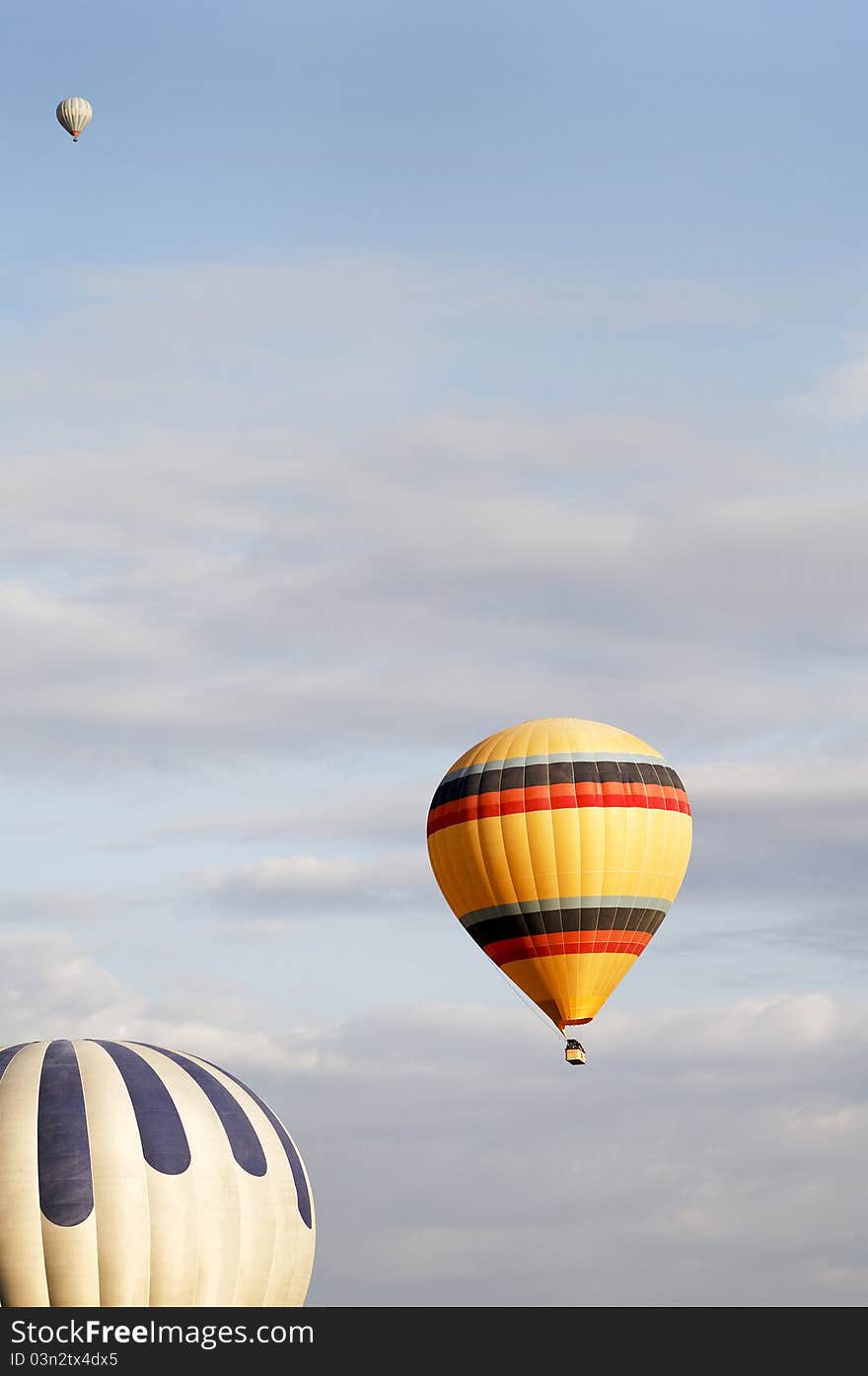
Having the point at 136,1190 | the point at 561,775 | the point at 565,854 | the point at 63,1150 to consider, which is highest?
the point at 561,775

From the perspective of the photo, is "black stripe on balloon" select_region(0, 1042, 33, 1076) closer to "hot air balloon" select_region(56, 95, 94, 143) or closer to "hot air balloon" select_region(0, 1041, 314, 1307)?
"hot air balloon" select_region(0, 1041, 314, 1307)

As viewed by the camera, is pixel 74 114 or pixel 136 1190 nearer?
pixel 136 1190

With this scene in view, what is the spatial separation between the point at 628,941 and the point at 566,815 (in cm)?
343

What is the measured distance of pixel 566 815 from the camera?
58.0m

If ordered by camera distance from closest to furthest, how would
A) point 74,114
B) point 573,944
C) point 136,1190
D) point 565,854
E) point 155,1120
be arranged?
point 136,1190 < point 155,1120 < point 565,854 < point 573,944 < point 74,114

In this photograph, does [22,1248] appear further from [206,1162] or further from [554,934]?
[554,934]

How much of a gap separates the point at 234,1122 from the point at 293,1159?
1.80 meters

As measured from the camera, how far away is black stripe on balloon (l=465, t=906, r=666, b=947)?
5831cm

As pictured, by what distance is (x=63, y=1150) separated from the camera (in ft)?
162

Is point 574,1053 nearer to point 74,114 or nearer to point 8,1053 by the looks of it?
point 8,1053

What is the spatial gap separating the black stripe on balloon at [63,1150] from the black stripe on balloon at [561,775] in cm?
1301

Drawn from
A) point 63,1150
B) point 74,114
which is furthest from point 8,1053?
point 74,114
